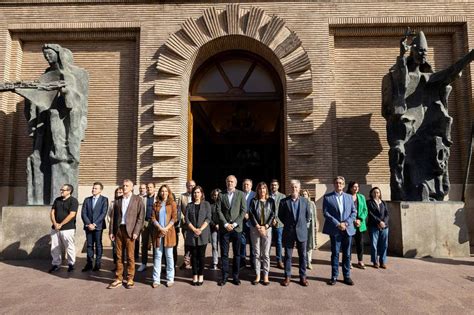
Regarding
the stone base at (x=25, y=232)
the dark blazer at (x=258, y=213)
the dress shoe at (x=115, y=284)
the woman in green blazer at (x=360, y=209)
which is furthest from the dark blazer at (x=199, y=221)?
the stone base at (x=25, y=232)

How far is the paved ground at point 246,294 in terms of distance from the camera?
14.6ft

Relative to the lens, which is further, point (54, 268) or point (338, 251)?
point (54, 268)

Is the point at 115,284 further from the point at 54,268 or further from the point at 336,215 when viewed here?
the point at 336,215

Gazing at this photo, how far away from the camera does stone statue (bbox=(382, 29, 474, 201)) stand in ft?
27.3

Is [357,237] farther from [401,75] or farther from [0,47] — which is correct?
[0,47]

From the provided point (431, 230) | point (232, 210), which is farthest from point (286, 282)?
point (431, 230)

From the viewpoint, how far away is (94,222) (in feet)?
21.4

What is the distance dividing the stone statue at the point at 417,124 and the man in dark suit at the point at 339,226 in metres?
3.49

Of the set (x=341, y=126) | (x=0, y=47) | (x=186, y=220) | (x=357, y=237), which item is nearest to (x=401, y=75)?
(x=341, y=126)

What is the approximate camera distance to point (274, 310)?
4383 millimetres

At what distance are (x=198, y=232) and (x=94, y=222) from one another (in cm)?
241

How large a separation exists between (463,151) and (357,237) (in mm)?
5478

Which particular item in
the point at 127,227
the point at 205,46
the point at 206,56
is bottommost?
the point at 127,227

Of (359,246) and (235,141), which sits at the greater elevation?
(235,141)
